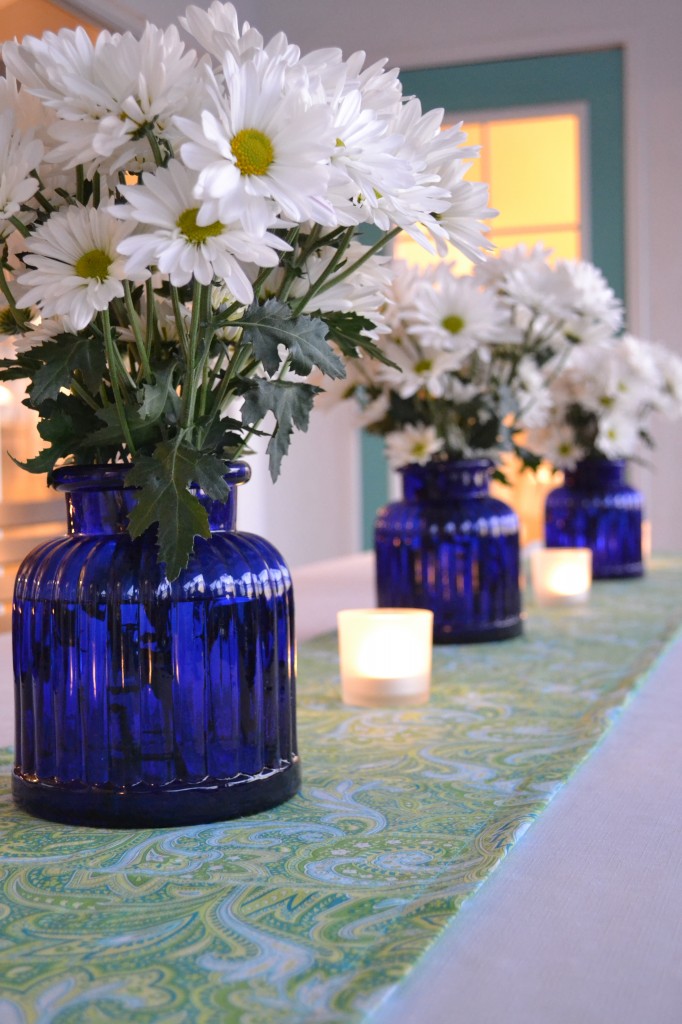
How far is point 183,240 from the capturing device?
0.56m

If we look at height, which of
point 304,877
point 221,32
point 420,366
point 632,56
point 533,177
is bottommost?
point 304,877

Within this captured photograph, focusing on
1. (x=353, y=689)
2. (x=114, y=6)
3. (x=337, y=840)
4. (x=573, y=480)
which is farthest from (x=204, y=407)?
(x=114, y=6)

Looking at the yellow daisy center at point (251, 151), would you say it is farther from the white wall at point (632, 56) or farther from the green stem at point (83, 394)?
the white wall at point (632, 56)

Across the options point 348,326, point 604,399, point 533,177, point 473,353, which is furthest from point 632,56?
point 348,326

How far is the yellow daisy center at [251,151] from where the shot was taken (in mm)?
544

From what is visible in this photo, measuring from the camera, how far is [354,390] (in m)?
1.33

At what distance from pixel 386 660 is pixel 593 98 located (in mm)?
2869

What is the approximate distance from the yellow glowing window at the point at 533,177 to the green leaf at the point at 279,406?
8.68 feet

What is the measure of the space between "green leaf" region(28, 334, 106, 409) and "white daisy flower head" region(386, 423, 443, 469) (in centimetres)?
69

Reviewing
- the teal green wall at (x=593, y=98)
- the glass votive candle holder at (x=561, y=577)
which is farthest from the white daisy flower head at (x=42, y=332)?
the teal green wall at (x=593, y=98)

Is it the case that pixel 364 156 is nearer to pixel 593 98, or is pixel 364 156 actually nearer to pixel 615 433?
pixel 615 433

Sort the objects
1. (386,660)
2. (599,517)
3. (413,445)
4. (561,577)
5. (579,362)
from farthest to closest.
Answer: (599,517) < (579,362) < (561,577) < (413,445) < (386,660)

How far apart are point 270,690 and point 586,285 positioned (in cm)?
84

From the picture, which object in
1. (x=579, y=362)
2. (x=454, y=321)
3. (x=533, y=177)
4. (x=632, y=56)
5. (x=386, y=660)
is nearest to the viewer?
(x=386, y=660)
